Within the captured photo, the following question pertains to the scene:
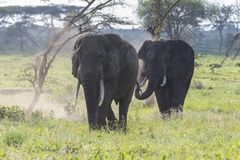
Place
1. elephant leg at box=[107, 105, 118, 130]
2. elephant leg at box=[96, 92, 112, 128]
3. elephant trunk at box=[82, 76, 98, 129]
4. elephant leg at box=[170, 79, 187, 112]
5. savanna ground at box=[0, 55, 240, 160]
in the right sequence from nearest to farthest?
savanna ground at box=[0, 55, 240, 160]
elephant trunk at box=[82, 76, 98, 129]
elephant leg at box=[96, 92, 112, 128]
elephant leg at box=[107, 105, 118, 130]
elephant leg at box=[170, 79, 187, 112]

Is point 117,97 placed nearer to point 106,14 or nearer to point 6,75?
point 106,14

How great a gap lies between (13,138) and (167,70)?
7.27 metres

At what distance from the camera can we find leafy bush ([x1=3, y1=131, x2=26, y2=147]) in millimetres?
8141

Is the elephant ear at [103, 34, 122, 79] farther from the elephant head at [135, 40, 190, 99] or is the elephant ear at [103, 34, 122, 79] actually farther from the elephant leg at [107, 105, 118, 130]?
the elephant head at [135, 40, 190, 99]

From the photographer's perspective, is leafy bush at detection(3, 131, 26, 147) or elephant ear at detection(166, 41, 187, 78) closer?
leafy bush at detection(3, 131, 26, 147)

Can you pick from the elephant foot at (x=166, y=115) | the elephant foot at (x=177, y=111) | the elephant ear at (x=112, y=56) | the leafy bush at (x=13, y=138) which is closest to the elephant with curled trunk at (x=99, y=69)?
the elephant ear at (x=112, y=56)

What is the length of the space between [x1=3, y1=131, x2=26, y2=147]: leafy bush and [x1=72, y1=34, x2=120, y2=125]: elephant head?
8.28 ft

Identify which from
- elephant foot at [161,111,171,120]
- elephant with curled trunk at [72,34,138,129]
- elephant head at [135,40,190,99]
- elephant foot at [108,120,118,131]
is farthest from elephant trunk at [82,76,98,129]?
elephant head at [135,40,190,99]

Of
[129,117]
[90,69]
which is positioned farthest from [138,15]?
[90,69]

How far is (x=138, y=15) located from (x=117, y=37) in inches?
1466

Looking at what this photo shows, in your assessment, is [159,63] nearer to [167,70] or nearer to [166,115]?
[167,70]

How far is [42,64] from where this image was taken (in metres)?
15.6

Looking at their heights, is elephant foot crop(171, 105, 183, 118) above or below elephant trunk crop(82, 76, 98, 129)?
below

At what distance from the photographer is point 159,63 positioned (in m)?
14.5
